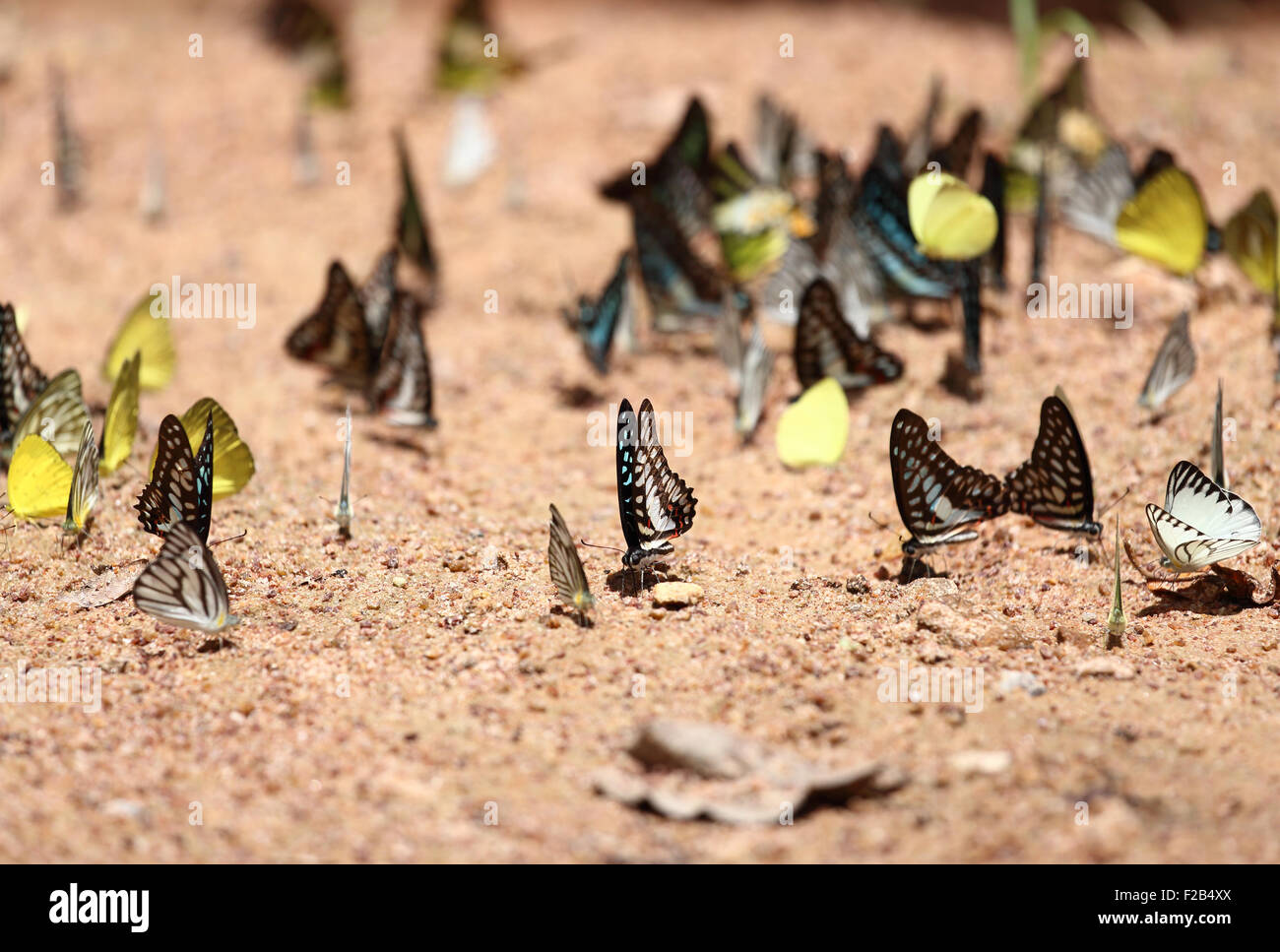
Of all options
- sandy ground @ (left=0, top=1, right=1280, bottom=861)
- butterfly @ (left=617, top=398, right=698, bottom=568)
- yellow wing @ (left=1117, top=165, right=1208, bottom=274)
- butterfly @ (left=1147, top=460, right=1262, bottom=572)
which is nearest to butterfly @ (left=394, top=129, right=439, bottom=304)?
sandy ground @ (left=0, top=1, right=1280, bottom=861)

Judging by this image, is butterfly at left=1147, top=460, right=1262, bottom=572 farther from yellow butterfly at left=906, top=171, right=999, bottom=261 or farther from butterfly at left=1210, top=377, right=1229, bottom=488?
yellow butterfly at left=906, top=171, right=999, bottom=261

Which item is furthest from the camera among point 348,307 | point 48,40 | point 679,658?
point 48,40

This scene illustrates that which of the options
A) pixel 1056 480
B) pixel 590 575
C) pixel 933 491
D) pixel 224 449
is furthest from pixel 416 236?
pixel 1056 480

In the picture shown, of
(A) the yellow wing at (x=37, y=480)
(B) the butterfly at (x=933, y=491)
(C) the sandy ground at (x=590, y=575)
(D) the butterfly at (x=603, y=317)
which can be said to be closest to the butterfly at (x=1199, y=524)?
(C) the sandy ground at (x=590, y=575)

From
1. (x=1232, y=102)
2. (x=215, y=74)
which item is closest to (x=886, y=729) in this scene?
(x=1232, y=102)

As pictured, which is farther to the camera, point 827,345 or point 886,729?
Result: point 827,345
